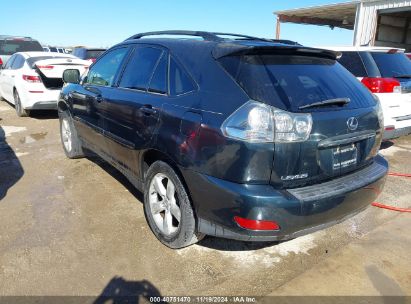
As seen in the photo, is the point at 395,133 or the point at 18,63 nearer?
the point at 395,133

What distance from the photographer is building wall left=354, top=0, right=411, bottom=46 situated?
15337mm

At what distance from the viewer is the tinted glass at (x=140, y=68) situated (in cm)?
330

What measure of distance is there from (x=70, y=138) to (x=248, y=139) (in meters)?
3.84

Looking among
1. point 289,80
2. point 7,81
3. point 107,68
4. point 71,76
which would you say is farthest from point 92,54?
point 289,80

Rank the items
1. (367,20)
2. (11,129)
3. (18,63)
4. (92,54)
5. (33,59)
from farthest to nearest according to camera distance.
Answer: (367,20) → (92,54) → (18,63) → (33,59) → (11,129)

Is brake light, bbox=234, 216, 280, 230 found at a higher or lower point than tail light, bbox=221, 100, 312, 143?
lower

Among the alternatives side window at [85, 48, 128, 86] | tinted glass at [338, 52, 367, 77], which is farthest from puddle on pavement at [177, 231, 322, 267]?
tinted glass at [338, 52, 367, 77]

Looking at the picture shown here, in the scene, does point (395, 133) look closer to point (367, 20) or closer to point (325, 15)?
point (367, 20)

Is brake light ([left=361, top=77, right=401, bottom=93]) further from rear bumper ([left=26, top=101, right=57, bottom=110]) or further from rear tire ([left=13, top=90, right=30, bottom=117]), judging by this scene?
rear tire ([left=13, top=90, right=30, bottom=117])

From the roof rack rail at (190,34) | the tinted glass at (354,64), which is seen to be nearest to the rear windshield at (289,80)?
the roof rack rail at (190,34)

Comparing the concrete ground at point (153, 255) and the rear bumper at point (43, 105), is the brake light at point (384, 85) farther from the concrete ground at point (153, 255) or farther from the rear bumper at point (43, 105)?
the rear bumper at point (43, 105)

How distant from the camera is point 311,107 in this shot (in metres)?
2.49

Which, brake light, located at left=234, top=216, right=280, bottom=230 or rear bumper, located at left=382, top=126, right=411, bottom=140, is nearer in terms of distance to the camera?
brake light, located at left=234, top=216, right=280, bottom=230

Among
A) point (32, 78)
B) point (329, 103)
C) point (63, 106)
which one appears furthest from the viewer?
point (32, 78)
